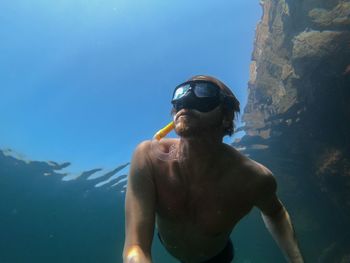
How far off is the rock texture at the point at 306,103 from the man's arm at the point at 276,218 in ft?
29.1

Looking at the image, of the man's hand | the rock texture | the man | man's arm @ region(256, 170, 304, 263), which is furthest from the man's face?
the rock texture

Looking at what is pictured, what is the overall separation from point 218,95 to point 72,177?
20.7 meters

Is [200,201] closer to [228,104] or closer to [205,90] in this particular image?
[228,104]

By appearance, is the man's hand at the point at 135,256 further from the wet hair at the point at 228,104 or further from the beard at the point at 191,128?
the wet hair at the point at 228,104

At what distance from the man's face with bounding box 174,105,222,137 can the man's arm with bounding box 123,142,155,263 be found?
0.57m

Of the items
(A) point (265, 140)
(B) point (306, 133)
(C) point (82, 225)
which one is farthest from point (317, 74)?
(C) point (82, 225)

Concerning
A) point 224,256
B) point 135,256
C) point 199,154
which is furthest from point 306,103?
point 135,256

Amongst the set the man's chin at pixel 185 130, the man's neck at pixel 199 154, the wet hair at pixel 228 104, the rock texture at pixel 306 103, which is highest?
the rock texture at pixel 306 103

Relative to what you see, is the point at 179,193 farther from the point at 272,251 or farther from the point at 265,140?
the point at 272,251

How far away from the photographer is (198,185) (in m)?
3.60

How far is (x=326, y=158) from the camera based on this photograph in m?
15.4

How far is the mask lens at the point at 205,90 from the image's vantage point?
327 centimetres

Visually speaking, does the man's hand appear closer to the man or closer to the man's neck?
the man

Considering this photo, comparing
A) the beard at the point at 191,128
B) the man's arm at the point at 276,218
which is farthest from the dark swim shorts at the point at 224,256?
the beard at the point at 191,128
